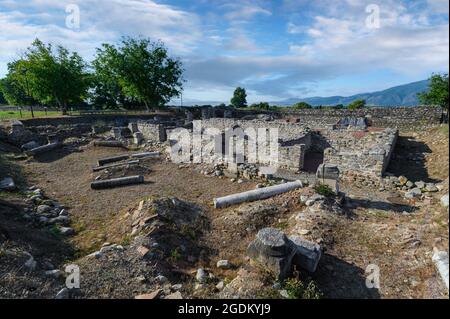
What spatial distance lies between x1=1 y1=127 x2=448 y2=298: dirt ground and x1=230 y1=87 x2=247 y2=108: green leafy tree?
39582mm

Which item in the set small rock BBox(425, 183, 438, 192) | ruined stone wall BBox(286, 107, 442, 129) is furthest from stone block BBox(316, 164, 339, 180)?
ruined stone wall BBox(286, 107, 442, 129)

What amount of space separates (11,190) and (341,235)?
34.4 ft

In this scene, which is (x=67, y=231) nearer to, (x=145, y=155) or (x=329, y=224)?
(x=329, y=224)

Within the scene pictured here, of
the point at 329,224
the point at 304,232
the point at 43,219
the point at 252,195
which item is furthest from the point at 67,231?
the point at 329,224

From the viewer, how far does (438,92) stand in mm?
22719

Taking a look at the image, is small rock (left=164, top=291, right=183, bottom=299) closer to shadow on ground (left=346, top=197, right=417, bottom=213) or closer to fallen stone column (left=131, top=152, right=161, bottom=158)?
shadow on ground (left=346, top=197, right=417, bottom=213)

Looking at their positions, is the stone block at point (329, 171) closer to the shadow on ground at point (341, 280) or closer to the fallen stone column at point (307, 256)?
the shadow on ground at point (341, 280)

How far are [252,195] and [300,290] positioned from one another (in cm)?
396

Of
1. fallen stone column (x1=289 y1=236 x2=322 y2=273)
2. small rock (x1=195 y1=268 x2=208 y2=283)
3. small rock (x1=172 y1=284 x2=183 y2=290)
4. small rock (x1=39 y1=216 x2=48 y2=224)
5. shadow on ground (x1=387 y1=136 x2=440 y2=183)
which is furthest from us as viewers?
shadow on ground (x1=387 y1=136 x2=440 y2=183)

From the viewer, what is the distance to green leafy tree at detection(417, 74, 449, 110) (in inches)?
878

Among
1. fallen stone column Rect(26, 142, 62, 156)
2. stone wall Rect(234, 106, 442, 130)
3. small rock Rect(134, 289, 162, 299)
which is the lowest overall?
small rock Rect(134, 289, 162, 299)

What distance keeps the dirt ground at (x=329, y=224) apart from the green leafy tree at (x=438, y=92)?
571 inches

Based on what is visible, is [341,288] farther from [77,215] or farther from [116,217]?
[77,215]

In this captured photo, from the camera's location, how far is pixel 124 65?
29562mm
